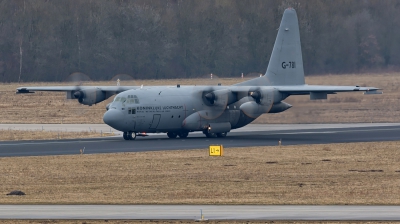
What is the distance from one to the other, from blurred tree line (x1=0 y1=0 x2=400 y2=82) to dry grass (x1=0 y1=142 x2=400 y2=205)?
90.8 ft

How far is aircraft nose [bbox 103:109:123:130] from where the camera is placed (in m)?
38.0

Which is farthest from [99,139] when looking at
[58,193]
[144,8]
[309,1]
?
[144,8]

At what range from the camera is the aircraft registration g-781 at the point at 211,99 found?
3909 cm

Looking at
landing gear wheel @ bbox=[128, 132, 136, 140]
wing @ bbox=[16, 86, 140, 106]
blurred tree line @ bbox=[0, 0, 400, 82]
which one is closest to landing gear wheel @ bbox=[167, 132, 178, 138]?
landing gear wheel @ bbox=[128, 132, 136, 140]

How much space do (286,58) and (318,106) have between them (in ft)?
14.8

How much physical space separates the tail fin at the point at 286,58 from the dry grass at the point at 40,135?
10.9 metres

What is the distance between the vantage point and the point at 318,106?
46688 millimetres

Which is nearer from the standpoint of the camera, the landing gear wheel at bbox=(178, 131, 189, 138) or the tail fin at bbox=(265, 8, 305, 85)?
the landing gear wheel at bbox=(178, 131, 189, 138)

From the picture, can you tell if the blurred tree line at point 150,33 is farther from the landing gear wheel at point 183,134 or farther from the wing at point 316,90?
the landing gear wheel at point 183,134

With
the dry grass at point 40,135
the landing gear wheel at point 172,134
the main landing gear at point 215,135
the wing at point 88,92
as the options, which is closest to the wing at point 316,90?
the main landing gear at point 215,135

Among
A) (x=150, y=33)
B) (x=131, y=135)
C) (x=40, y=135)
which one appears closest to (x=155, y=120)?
(x=131, y=135)

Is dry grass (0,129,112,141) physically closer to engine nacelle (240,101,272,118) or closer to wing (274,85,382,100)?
engine nacelle (240,101,272,118)

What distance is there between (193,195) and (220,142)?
17072 mm

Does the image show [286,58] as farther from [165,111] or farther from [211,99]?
[165,111]
